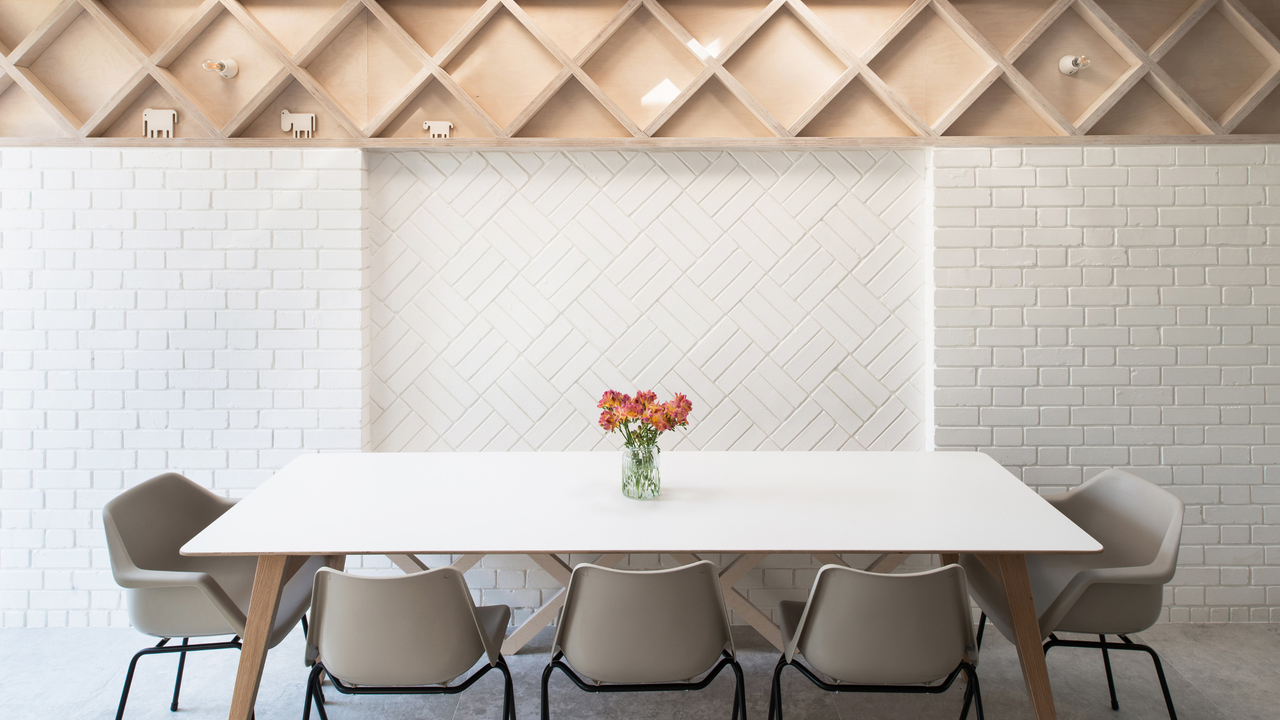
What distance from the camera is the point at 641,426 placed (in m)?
2.76

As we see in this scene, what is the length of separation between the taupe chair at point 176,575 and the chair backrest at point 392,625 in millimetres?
326

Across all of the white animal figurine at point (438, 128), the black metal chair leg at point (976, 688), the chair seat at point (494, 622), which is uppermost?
the white animal figurine at point (438, 128)

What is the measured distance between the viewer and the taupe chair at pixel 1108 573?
8.42ft

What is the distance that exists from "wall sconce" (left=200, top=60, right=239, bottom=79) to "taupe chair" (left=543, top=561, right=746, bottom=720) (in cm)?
258

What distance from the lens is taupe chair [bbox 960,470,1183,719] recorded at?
2566mm

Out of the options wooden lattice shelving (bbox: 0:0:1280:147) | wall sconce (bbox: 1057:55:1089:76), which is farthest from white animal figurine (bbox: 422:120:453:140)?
wall sconce (bbox: 1057:55:1089:76)

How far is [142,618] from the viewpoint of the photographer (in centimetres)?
259

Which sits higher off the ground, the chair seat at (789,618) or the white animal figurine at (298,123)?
the white animal figurine at (298,123)

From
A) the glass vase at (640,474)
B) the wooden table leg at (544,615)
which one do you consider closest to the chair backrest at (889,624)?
the glass vase at (640,474)

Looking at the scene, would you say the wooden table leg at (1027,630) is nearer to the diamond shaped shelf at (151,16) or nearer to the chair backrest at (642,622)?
the chair backrest at (642,622)

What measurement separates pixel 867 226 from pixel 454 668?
2.41 metres

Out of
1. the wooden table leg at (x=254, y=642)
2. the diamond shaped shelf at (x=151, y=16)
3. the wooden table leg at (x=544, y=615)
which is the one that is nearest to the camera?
the wooden table leg at (x=254, y=642)

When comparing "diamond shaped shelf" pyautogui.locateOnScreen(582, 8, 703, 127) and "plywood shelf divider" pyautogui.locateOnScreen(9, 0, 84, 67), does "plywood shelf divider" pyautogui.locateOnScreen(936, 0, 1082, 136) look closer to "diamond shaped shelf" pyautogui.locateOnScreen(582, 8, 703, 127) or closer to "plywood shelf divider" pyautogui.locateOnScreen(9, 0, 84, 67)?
"diamond shaped shelf" pyautogui.locateOnScreen(582, 8, 703, 127)

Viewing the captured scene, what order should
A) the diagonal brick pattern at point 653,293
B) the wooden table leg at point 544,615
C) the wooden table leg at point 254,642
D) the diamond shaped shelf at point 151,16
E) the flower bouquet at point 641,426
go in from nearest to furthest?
1. the wooden table leg at point 254,642
2. the flower bouquet at point 641,426
3. the wooden table leg at point 544,615
4. the diamond shaped shelf at point 151,16
5. the diagonal brick pattern at point 653,293
